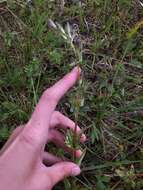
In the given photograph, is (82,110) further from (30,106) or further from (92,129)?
(30,106)

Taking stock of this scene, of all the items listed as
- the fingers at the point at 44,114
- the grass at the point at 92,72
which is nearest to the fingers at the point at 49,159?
the grass at the point at 92,72

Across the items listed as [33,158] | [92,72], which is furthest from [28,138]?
[92,72]

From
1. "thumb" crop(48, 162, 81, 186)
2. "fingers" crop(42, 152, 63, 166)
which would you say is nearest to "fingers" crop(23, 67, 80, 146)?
"thumb" crop(48, 162, 81, 186)

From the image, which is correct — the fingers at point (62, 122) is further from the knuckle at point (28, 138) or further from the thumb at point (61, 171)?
the knuckle at point (28, 138)

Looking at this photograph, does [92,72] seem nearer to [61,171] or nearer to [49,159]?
[49,159]

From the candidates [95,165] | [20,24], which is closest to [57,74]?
[20,24]
